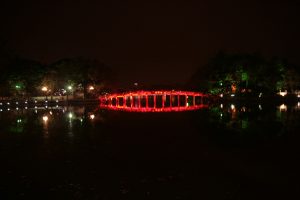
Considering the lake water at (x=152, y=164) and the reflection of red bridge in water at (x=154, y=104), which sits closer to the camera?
the lake water at (x=152, y=164)

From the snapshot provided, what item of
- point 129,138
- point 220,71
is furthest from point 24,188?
point 220,71

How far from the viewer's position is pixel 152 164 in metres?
13.7

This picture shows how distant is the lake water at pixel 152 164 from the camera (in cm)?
1052

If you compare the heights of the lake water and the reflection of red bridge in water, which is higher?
the reflection of red bridge in water

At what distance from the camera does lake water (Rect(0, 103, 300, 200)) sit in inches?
414

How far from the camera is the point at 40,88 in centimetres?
6178

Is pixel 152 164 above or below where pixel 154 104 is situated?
below

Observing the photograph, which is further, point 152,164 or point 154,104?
point 154,104

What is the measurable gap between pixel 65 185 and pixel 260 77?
4958 centimetres

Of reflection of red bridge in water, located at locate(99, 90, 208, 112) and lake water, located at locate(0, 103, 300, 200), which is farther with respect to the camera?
reflection of red bridge in water, located at locate(99, 90, 208, 112)

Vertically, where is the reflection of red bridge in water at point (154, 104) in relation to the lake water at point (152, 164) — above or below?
above

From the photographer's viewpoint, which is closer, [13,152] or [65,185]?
[65,185]

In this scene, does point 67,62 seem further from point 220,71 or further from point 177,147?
point 177,147

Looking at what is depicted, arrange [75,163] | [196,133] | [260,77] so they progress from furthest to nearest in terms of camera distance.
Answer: [260,77], [196,133], [75,163]
